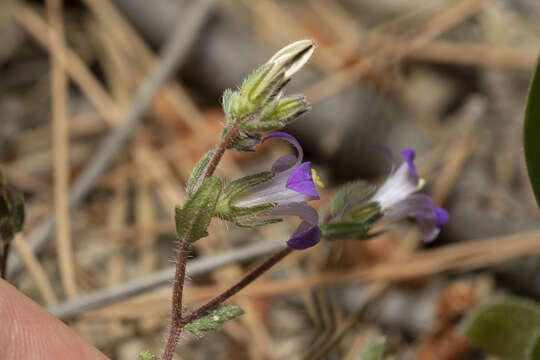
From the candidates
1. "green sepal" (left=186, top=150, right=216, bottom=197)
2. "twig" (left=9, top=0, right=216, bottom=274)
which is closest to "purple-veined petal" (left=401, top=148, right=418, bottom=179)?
"green sepal" (left=186, top=150, right=216, bottom=197)

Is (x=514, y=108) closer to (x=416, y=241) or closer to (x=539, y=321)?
(x=416, y=241)

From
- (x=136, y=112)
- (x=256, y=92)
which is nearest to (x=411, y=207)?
(x=256, y=92)

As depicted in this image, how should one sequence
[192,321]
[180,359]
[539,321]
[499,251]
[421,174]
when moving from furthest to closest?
[421,174] < [499,251] < [180,359] < [539,321] < [192,321]

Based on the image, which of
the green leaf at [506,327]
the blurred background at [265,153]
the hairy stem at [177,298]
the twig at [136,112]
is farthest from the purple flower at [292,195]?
the twig at [136,112]

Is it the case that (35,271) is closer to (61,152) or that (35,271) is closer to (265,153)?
(61,152)

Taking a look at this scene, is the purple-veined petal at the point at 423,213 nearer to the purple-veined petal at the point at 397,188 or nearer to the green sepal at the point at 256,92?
the purple-veined petal at the point at 397,188

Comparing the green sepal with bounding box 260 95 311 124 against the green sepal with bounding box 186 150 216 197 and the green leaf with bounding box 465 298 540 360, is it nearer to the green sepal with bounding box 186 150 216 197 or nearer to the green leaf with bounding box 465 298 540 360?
the green sepal with bounding box 186 150 216 197

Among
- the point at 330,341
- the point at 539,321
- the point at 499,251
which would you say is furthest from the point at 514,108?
the point at 330,341
